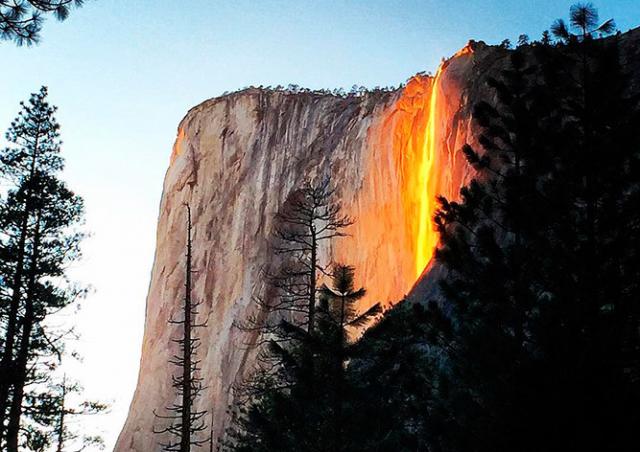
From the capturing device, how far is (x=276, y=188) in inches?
1633

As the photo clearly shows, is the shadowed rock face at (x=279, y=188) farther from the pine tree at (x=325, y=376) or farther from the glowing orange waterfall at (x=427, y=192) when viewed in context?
the pine tree at (x=325, y=376)

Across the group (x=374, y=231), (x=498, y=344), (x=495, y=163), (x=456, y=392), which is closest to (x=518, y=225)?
(x=498, y=344)

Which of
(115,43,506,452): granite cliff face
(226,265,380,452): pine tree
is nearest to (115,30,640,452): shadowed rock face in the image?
(115,43,506,452): granite cliff face

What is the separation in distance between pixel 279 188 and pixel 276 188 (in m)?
0.29

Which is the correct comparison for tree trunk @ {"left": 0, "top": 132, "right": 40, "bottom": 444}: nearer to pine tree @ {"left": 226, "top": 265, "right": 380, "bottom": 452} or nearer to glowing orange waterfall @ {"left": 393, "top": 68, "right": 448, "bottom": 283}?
pine tree @ {"left": 226, "top": 265, "right": 380, "bottom": 452}

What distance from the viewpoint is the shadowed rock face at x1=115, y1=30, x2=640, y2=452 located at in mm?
26766

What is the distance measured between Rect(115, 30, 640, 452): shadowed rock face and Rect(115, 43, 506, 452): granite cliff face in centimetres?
7

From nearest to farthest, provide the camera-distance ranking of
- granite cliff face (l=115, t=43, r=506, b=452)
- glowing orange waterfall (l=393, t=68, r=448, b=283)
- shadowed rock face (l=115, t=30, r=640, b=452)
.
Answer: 1. glowing orange waterfall (l=393, t=68, r=448, b=283)
2. shadowed rock face (l=115, t=30, r=640, b=452)
3. granite cliff face (l=115, t=43, r=506, b=452)

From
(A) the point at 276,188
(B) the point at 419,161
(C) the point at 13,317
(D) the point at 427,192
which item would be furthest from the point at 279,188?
(C) the point at 13,317

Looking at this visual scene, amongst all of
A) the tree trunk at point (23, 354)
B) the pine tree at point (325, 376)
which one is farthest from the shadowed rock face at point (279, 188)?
the tree trunk at point (23, 354)

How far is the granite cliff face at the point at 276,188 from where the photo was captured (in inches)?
1076

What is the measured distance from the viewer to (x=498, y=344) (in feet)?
31.3

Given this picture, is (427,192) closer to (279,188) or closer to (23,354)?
(279,188)

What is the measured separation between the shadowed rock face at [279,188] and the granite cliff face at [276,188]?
7 cm
